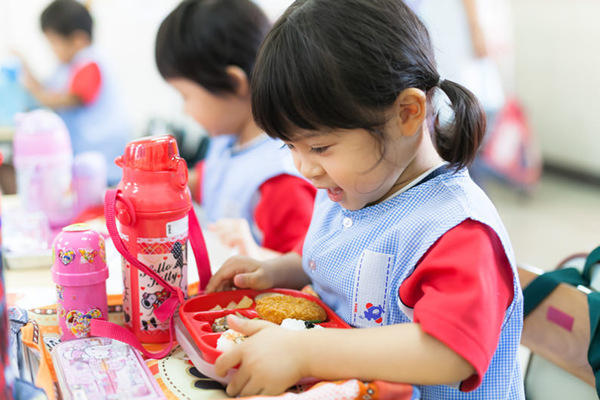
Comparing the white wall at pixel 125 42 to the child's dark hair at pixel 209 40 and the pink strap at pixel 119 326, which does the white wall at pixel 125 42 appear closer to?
the child's dark hair at pixel 209 40

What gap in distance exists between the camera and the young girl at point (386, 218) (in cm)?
62

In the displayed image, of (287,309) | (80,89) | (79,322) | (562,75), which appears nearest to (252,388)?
(287,309)

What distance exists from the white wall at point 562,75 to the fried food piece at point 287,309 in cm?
336

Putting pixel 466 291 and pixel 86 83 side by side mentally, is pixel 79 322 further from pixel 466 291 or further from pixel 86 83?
pixel 86 83

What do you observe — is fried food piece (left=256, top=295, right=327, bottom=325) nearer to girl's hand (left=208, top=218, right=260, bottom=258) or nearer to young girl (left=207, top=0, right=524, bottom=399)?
young girl (left=207, top=0, right=524, bottom=399)

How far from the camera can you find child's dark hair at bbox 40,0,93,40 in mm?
2477

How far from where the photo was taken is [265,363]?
2.05ft

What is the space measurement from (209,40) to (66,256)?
0.70 m

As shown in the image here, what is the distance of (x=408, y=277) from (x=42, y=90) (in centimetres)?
223

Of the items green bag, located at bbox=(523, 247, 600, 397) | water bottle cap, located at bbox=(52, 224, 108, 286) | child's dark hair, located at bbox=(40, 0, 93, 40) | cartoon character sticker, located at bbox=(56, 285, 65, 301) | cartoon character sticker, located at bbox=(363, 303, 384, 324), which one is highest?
child's dark hair, located at bbox=(40, 0, 93, 40)

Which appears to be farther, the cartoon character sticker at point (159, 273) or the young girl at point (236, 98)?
the young girl at point (236, 98)

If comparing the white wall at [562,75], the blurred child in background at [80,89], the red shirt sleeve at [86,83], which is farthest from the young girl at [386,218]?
the white wall at [562,75]

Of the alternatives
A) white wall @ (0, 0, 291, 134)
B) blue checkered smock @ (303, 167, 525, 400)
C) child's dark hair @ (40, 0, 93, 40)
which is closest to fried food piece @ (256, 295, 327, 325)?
blue checkered smock @ (303, 167, 525, 400)

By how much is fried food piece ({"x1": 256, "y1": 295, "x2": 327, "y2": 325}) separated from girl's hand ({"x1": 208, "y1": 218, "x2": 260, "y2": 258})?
298 mm
